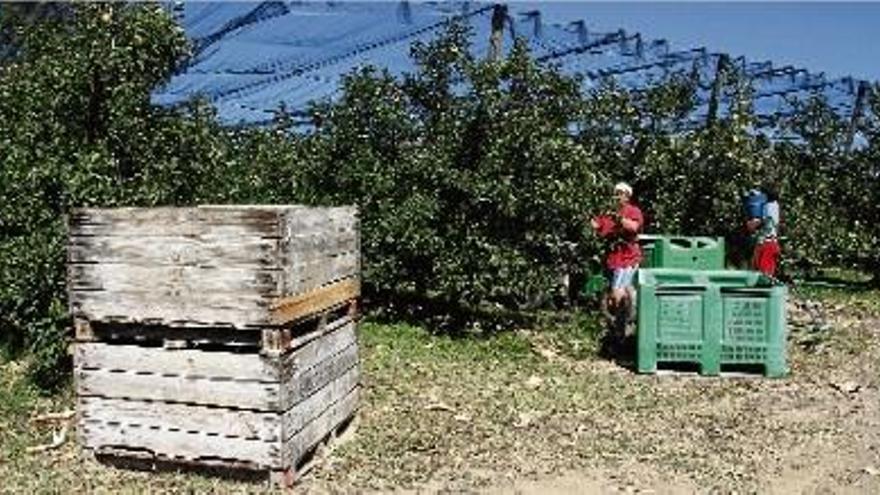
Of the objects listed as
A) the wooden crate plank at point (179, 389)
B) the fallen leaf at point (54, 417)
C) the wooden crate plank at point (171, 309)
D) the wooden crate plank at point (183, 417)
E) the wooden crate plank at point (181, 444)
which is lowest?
the fallen leaf at point (54, 417)

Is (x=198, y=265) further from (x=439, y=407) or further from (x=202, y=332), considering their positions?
(x=439, y=407)

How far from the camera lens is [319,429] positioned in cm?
643

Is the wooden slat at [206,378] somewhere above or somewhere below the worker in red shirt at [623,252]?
below

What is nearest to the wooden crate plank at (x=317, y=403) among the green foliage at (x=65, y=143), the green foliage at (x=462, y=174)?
the green foliage at (x=65, y=143)

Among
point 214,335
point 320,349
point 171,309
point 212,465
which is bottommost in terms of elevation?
point 212,465

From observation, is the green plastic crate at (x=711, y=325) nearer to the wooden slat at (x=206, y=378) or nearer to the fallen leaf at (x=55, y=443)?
the wooden slat at (x=206, y=378)

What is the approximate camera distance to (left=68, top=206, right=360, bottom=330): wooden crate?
19.1ft

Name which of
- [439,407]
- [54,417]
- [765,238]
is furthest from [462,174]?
[54,417]

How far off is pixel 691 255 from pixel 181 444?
682cm

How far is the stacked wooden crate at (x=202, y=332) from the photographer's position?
5863 mm

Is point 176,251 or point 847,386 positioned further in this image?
point 847,386

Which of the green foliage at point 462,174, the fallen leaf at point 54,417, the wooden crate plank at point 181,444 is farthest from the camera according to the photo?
the green foliage at point 462,174

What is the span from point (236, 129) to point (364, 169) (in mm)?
2342

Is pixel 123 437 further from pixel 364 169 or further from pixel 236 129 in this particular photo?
pixel 236 129
